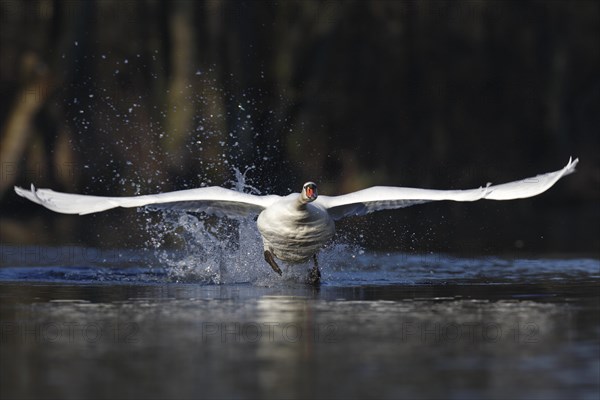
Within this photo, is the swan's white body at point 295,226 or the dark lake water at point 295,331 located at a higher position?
the swan's white body at point 295,226

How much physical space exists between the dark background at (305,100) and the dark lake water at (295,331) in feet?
31.7

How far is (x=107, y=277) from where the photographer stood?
701 inches

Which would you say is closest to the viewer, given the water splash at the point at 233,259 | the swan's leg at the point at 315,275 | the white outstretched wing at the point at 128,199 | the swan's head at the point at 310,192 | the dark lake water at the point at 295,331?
the dark lake water at the point at 295,331

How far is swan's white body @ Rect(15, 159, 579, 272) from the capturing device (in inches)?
668

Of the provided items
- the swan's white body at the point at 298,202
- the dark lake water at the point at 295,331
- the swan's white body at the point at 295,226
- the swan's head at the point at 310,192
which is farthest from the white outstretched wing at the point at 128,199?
the swan's head at the point at 310,192

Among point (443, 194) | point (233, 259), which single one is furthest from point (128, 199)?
point (443, 194)

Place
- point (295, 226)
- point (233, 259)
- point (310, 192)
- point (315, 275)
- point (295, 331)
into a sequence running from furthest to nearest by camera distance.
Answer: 1. point (233, 259)
2. point (315, 275)
3. point (295, 226)
4. point (310, 192)
5. point (295, 331)

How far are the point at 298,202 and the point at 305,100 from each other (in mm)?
23249

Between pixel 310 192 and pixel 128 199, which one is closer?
pixel 310 192

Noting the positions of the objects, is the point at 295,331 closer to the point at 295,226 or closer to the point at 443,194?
the point at 295,226

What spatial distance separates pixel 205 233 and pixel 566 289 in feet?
18.1

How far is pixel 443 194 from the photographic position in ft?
56.2

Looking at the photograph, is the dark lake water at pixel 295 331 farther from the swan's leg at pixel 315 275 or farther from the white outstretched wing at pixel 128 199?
the white outstretched wing at pixel 128 199

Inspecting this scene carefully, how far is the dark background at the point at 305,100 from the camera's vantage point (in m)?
34.2
